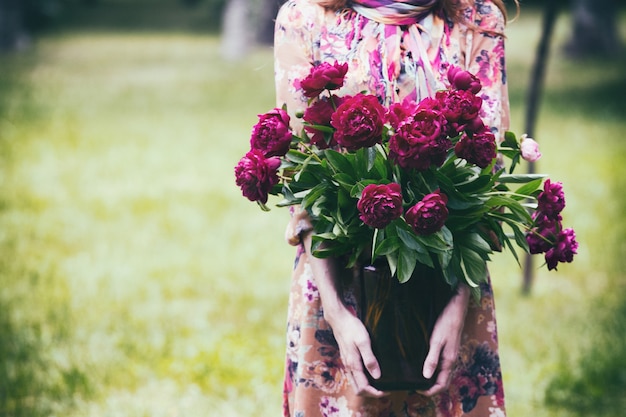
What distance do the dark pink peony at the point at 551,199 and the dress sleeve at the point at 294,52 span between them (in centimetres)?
61

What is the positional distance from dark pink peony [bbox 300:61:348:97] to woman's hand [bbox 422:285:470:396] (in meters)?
0.56

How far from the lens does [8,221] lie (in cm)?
750

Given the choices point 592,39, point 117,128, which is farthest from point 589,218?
point 592,39

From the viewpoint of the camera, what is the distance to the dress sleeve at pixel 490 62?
225 centimetres

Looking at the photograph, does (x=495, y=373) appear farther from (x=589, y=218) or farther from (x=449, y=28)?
(x=589, y=218)

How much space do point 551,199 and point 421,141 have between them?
0.43m

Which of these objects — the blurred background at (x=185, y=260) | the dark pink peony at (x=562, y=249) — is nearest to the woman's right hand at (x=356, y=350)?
the dark pink peony at (x=562, y=249)

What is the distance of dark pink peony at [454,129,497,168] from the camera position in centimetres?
194

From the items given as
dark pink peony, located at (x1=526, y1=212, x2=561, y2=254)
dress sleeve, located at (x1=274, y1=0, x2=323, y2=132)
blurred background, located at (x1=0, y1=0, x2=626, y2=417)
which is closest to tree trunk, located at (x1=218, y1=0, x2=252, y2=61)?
blurred background, located at (x1=0, y1=0, x2=626, y2=417)

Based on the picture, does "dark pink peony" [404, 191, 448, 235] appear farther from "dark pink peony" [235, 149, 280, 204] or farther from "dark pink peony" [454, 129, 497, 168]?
"dark pink peony" [235, 149, 280, 204]

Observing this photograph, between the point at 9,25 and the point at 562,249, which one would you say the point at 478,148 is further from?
the point at 9,25

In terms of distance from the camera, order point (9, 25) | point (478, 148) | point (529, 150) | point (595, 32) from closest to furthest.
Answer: point (478, 148)
point (529, 150)
point (595, 32)
point (9, 25)

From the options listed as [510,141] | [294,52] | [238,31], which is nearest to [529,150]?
[510,141]

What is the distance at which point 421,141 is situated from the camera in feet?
6.09
